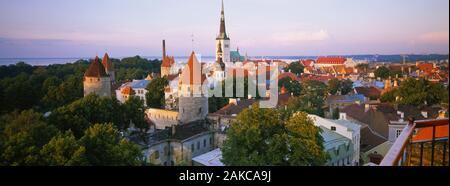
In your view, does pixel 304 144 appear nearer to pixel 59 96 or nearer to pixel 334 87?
pixel 59 96

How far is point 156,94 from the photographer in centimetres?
2217

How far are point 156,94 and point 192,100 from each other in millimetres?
8259

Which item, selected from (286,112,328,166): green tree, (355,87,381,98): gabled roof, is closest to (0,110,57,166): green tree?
(286,112,328,166): green tree

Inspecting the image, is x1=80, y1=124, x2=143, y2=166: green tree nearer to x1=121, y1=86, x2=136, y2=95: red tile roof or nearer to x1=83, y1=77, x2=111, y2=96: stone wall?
x1=83, y1=77, x2=111, y2=96: stone wall

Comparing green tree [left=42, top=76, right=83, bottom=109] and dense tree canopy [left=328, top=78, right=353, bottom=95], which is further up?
green tree [left=42, top=76, right=83, bottom=109]

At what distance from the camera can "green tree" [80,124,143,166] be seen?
6.91m

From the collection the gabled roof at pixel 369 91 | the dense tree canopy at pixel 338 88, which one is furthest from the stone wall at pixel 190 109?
the dense tree canopy at pixel 338 88

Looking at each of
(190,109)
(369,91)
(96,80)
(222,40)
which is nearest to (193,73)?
(190,109)

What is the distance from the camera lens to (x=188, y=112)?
14391 millimetres

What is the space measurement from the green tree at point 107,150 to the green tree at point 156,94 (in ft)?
45.2

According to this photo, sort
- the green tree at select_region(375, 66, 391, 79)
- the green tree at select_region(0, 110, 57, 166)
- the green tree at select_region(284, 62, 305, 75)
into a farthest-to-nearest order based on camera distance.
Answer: the green tree at select_region(284, 62, 305, 75), the green tree at select_region(375, 66, 391, 79), the green tree at select_region(0, 110, 57, 166)

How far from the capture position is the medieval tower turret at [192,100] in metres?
14.4

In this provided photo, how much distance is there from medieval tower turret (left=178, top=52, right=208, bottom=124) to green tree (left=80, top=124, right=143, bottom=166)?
667 cm
